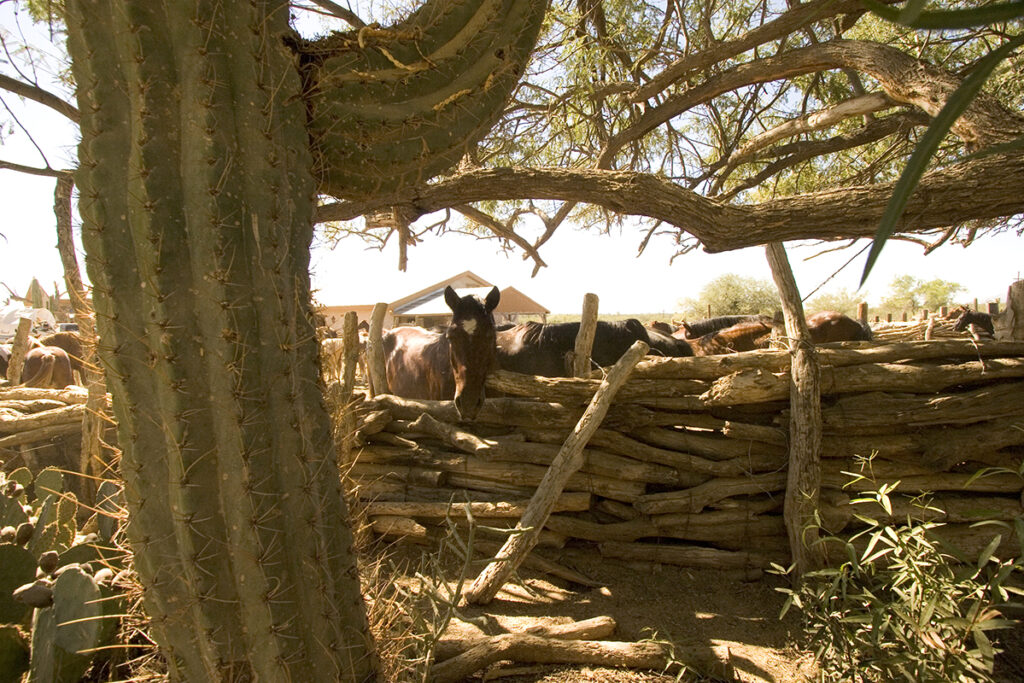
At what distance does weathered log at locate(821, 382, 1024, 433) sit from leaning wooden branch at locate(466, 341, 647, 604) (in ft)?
5.57

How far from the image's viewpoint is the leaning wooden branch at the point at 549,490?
4145 millimetres

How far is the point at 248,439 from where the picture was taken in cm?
191

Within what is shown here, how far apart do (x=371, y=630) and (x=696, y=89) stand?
6000 mm

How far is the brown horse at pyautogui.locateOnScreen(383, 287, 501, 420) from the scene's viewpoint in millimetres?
5633

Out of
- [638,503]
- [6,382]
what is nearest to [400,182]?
[638,503]

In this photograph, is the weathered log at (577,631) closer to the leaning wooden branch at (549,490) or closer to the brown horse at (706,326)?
the leaning wooden branch at (549,490)

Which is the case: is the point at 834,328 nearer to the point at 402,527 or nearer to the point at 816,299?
the point at 402,527

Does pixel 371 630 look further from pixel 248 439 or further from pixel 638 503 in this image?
pixel 638 503

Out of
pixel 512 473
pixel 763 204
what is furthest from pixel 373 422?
pixel 763 204

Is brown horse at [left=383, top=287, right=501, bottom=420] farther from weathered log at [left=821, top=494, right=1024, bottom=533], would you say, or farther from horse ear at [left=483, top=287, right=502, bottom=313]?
weathered log at [left=821, top=494, right=1024, bottom=533]

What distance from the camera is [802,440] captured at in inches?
185

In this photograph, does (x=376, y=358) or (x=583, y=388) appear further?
(x=376, y=358)

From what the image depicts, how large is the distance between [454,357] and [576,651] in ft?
10.3

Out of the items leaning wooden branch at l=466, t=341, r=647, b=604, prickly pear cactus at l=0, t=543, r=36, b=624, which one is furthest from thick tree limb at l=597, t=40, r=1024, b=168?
prickly pear cactus at l=0, t=543, r=36, b=624
